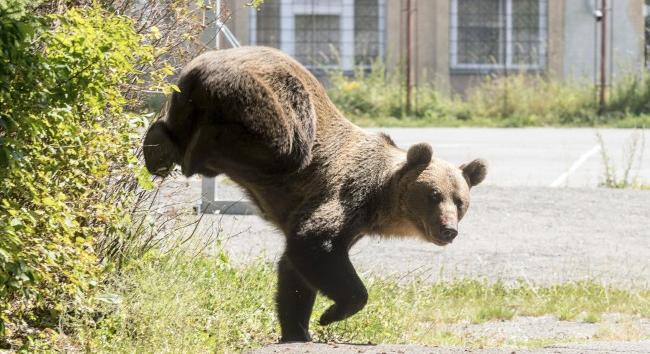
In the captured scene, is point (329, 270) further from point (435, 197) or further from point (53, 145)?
point (53, 145)

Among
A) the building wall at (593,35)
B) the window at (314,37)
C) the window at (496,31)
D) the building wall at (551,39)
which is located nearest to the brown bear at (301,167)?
the building wall at (551,39)

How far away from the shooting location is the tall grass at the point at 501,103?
22.1 m

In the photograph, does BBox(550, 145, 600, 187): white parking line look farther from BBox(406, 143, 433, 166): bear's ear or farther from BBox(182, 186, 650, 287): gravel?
BBox(406, 143, 433, 166): bear's ear

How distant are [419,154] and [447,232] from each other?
0.42m

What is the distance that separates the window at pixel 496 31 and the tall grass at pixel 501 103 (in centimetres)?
289

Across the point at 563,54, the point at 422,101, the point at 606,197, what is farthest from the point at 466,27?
the point at 606,197

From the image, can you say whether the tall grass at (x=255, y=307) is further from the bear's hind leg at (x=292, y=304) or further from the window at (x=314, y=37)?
the window at (x=314, y=37)

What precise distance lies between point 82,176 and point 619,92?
18.7m

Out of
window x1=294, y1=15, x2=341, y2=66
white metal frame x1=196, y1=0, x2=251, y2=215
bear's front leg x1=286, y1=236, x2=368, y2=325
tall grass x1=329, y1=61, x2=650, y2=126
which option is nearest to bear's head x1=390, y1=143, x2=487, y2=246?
bear's front leg x1=286, y1=236, x2=368, y2=325

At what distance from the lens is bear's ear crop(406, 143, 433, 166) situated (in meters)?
5.94

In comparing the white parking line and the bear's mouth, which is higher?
the bear's mouth

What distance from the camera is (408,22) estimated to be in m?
23.0

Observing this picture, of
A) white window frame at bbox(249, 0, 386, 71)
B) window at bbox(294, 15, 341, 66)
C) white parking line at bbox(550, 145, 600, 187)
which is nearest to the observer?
white parking line at bbox(550, 145, 600, 187)

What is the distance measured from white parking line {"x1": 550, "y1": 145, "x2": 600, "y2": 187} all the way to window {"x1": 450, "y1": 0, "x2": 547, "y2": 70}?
9.99 m
